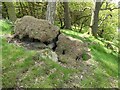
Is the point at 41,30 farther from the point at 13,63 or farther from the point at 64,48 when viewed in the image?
the point at 13,63

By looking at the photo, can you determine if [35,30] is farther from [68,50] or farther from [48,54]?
[68,50]

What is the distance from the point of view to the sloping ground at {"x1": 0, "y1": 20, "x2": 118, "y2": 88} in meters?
8.93

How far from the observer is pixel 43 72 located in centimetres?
947

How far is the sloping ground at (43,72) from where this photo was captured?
893 centimetres

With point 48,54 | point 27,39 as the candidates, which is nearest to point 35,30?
point 27,39

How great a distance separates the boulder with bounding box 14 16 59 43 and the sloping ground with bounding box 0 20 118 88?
83cm

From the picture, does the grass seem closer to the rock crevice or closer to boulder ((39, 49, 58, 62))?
the rock crevice

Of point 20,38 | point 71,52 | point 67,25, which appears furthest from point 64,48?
point 67,25

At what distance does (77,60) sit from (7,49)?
127 inches

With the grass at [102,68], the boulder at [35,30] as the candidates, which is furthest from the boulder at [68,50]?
the grass at [102,68]

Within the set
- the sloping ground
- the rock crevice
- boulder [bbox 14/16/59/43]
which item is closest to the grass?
the sloping ground

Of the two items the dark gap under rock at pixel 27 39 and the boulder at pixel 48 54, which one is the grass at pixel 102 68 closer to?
the boulder at pixel 48 54

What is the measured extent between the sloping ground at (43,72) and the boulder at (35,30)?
83cm

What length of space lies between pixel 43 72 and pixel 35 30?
2.49 m
